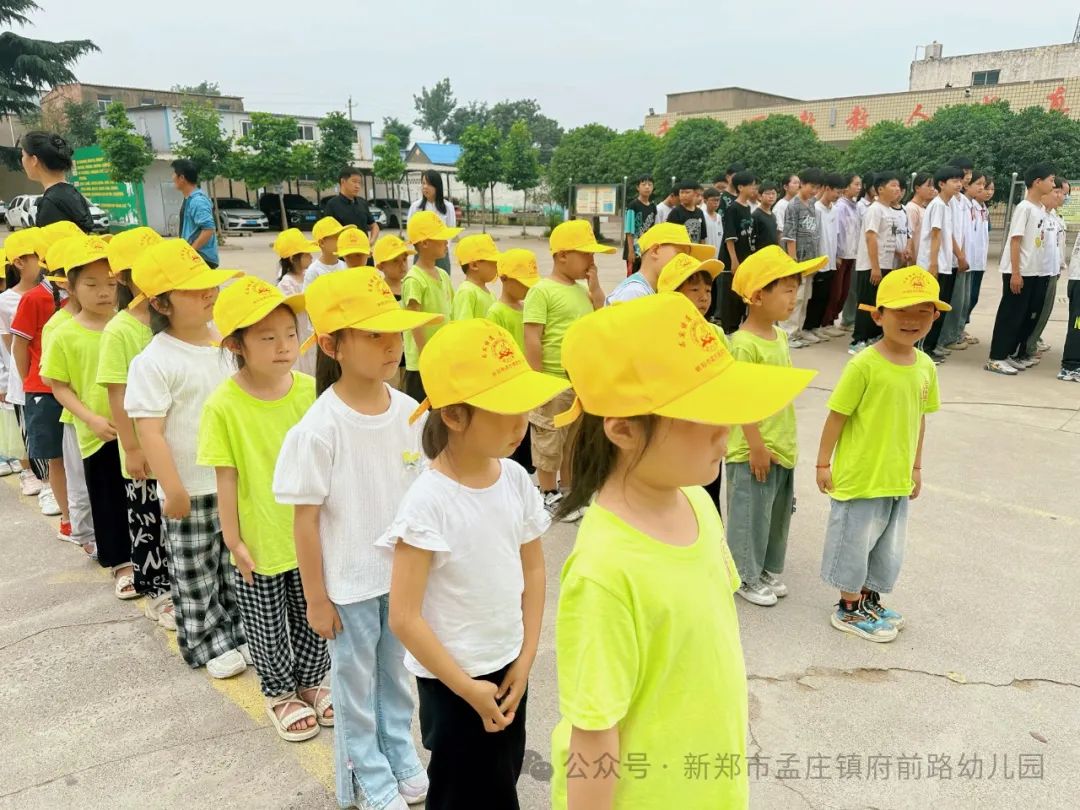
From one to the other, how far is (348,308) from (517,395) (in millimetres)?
618

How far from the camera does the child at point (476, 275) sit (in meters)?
4.54

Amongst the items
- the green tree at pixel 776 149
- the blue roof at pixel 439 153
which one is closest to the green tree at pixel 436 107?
the blue roof at pixel 439 153

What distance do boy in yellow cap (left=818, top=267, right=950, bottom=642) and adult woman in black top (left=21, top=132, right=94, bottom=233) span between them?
501 cm

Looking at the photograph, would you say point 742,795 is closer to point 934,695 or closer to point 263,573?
point 263,573

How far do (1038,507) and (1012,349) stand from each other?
3.77 metres

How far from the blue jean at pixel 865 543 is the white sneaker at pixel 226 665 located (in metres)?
2.43

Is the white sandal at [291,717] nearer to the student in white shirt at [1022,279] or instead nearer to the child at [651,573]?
the child at [651,573]

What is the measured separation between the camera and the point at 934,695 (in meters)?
2.73

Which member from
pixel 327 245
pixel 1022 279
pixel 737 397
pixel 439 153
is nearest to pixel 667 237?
pixel 737 397

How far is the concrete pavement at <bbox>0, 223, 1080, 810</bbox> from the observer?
2320 millimetres

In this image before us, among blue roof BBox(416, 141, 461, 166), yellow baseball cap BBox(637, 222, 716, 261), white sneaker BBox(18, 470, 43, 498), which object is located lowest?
white sneaker BBox(18, 470, 43, 498)

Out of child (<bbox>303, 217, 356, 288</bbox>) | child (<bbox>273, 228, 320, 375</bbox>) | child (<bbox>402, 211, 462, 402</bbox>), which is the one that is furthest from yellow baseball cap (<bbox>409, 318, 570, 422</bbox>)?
child (<bbox>303, 217, 356, 288</bbox>)

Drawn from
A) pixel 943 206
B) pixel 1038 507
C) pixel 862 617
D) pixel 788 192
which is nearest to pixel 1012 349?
pixel 943 206

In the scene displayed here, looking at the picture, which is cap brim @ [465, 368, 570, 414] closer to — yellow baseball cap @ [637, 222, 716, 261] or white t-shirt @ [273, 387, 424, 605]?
white t-shirt @ [273, 387, 424, 605]
